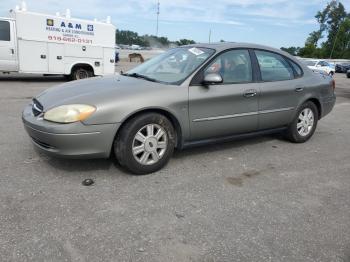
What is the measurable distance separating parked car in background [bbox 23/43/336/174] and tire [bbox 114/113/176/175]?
1 centimetres

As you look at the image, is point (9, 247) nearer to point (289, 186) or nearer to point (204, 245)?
point (204, 245)

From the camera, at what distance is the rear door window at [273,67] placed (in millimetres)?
4812

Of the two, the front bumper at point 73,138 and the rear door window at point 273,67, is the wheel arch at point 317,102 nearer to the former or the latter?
the rear door window at point 273,67

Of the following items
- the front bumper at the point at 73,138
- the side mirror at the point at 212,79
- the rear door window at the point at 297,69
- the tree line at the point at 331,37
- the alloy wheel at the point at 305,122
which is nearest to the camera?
the front bumper at the point at 73,138

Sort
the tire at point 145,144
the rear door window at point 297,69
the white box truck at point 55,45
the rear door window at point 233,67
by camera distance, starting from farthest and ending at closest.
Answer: the white box truck at point 55,45
the rear door window at point 297,69
the rear door window at point 233,67
the tire at point 145,144

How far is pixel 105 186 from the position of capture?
3.52 metres

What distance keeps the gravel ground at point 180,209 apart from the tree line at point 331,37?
7462 cm

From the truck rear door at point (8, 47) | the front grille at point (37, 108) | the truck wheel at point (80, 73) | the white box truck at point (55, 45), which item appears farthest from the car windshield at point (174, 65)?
the truck wheel at point (80, 73)

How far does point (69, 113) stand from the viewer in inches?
136

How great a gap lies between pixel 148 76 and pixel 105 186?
161 centimetres

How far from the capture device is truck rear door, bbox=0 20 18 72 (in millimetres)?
11375

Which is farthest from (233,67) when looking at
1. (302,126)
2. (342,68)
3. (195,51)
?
(342,68)

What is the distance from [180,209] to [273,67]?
9.29 feet

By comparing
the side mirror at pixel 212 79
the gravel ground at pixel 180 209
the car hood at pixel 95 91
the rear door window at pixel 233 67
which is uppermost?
the rear door window at pixel 233 67
